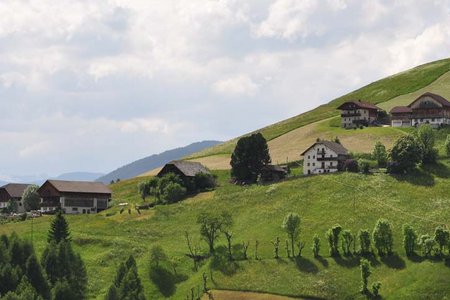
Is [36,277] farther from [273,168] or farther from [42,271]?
[273,168]

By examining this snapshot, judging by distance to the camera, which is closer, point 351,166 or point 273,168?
point 351,166

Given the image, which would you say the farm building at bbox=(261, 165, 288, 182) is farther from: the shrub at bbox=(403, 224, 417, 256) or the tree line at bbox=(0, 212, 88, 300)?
the tree line at bbox=(0, 212, 88, 300)

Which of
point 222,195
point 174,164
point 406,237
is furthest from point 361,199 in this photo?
point 174,164

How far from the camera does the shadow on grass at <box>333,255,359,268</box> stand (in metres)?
115

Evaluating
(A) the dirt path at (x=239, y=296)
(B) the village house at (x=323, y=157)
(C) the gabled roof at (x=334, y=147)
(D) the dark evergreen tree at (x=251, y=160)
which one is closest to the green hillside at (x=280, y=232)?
(A) the dirt path at (x=239, y=296)

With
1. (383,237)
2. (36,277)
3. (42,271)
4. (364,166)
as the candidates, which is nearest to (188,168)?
(364,166)

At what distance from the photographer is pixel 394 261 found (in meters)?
115

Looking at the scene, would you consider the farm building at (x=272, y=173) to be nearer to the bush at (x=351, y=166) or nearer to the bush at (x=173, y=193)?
the bush at (x=351, y=166)

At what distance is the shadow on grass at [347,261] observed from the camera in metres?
115

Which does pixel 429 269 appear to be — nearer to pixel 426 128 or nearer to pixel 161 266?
pixel 161 266

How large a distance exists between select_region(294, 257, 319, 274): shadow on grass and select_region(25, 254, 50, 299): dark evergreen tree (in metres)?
40.9

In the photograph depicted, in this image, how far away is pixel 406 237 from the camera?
385 feet

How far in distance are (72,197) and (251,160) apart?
155 ft

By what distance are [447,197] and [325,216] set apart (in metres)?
25.0
